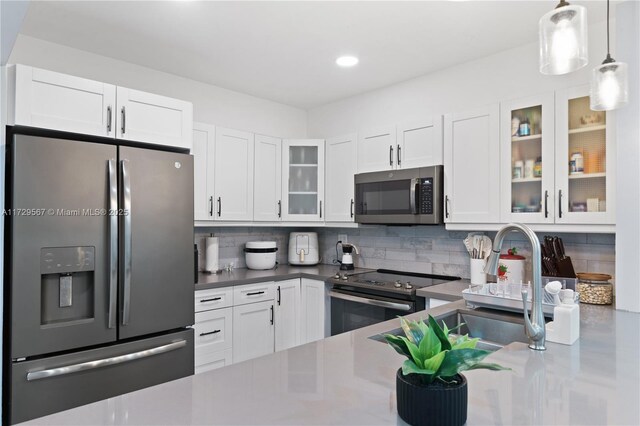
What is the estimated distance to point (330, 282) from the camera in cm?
317

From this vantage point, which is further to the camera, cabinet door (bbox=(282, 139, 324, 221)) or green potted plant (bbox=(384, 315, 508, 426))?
cabinet door (bbox=(282, 139, 324, 221))

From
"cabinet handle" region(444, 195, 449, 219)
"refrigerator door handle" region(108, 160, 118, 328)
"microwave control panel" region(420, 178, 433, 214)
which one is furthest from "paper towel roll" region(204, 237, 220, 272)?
"cabinet handle" region(444, 195, 449, 219)

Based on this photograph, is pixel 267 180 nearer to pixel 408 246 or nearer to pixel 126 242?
pixel 408 246

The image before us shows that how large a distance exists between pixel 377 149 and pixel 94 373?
7.98ft

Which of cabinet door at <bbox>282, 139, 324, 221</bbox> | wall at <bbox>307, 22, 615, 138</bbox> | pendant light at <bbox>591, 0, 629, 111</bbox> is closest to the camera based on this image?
pendant light at <bbox>591, 0, 629, 111</bbox>

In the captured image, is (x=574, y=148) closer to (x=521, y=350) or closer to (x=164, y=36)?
(x=521, y=350)

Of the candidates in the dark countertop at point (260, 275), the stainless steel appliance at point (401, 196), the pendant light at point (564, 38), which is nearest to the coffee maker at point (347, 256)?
the dark countertop at point (260, 275)

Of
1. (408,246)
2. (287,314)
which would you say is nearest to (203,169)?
(287,314)

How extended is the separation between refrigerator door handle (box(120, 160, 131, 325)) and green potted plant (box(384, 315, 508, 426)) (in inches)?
68.3

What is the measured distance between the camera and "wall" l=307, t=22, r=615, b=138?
2488 millimetres

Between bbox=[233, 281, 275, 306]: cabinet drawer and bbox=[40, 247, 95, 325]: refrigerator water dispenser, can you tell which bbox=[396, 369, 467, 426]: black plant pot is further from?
bbox=[233, 281, 275, 306]: cabinet drawer

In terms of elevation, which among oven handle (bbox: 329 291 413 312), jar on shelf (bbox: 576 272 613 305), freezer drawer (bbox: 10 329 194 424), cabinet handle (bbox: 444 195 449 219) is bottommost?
freezer drawer (bbox: 10 329 194 424)

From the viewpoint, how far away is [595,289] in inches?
86.7

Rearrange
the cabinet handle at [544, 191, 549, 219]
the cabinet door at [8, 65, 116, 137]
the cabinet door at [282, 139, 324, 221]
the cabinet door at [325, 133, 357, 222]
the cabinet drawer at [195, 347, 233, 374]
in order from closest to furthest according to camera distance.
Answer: the cabinet door at [8, 65, 116, 137] → the cabinet handle at [544, 191, 549, 219] → the cabinet drawer at [195, 347, 233, 374] → the cabinet door at [325, 133, 357, 222] → the cabinet door at [282, 139, 324, 221]
